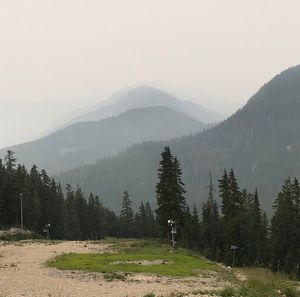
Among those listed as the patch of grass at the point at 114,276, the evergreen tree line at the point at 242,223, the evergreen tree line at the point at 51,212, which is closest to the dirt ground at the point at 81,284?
the patch of grass at the point at 114,276

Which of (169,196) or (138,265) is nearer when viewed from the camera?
(138,265)

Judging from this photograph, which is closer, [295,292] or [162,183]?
[295,292]

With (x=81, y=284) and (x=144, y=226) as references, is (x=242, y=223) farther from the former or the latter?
(x=144, y=226)

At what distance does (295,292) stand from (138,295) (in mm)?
8592

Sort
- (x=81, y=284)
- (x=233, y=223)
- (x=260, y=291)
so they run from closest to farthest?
1. (x=260, y=291)
2. (x=81, y=284)
3. (x=233, y=223)

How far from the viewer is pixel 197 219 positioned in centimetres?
10875

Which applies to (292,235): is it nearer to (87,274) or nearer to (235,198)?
(235,198)

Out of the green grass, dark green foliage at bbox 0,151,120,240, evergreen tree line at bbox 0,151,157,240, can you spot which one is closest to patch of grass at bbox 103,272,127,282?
the green grass

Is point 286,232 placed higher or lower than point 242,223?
lower

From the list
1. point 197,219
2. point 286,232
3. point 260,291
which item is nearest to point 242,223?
point 286,232

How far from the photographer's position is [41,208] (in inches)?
4838

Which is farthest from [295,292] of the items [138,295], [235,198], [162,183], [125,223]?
[125,223]

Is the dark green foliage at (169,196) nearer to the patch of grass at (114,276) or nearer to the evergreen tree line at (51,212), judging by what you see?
the patch of grass at (114,276)

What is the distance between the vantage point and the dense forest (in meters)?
78.1
